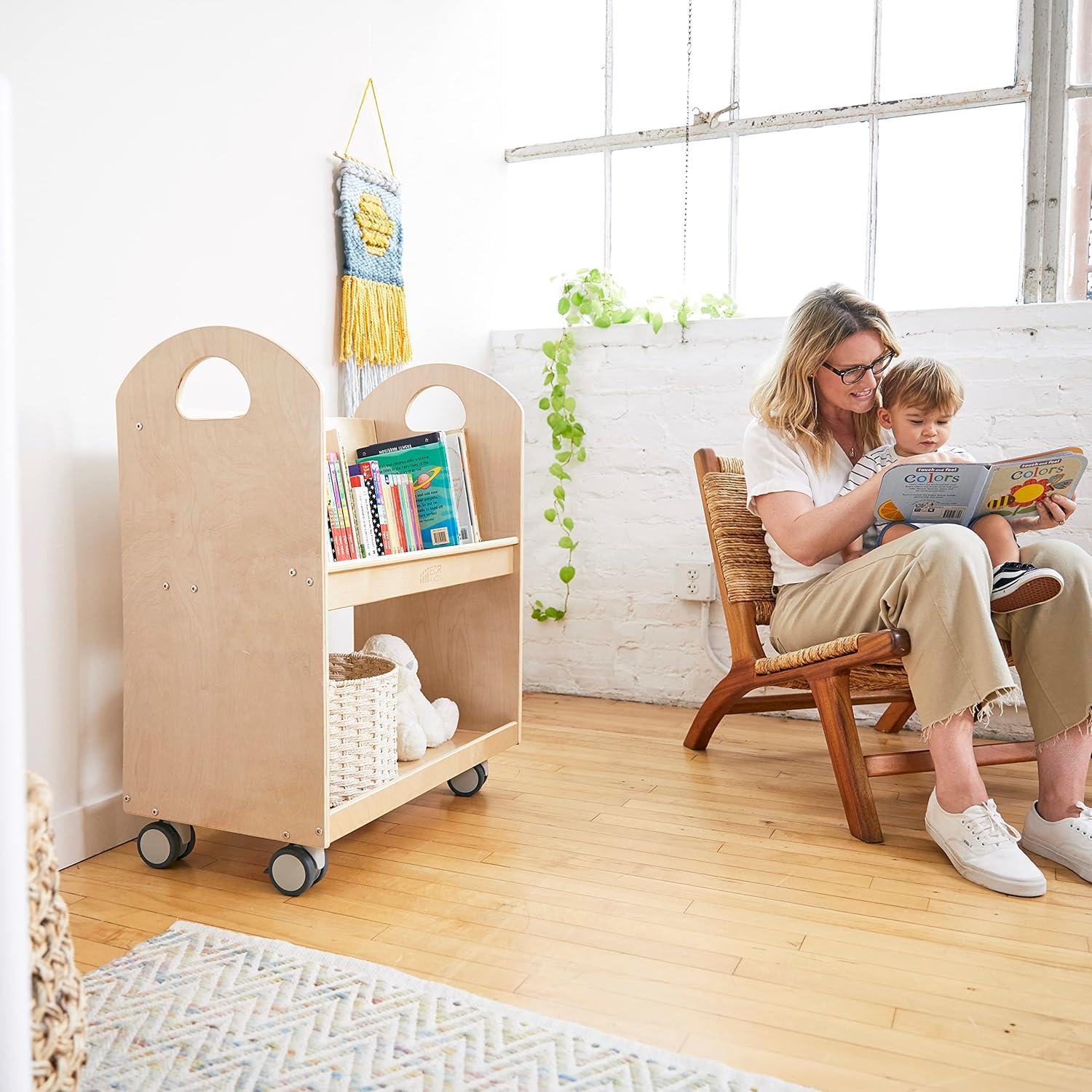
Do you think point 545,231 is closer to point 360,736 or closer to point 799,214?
point 799,214

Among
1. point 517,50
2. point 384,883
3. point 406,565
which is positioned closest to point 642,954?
point 384,883

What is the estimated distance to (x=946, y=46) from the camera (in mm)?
2588

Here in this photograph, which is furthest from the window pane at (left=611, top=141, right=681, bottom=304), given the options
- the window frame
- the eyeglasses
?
the eyeglasses

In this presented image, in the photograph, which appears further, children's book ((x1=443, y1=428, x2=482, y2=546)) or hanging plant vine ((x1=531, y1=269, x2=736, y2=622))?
hanging plant vine ((x1=531, y1=269, x2=736, y2=622))

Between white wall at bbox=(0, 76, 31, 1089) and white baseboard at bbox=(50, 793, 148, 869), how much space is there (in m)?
0.97

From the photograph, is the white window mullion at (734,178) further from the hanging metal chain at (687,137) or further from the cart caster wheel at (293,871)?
the cart caster wheel at (293,871)

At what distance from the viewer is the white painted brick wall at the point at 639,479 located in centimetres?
263

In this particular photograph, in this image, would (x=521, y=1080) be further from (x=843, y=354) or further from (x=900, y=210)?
(x=900, y=210)

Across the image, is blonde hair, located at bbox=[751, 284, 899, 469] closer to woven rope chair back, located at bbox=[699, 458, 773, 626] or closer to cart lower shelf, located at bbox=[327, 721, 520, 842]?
woven rope chair back, located at bbox=[699, 458, 773, 626]

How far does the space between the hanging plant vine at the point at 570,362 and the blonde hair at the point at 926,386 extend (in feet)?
2.94

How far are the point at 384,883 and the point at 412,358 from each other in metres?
1.38

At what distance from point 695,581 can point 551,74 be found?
5.25 feet

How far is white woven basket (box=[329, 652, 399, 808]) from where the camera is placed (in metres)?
1.54

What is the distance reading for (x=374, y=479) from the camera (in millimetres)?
1740
